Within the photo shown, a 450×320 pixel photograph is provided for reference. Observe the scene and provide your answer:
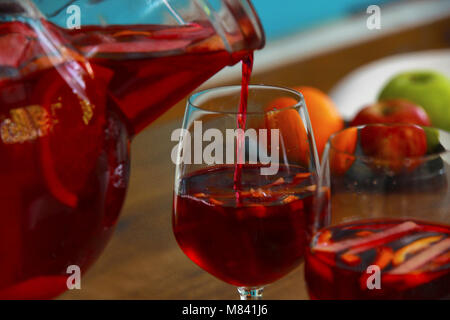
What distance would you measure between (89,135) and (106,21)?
0.09 metres

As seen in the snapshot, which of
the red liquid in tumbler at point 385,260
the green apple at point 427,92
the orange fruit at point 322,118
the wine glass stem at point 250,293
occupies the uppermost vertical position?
the green apple at point 427,92

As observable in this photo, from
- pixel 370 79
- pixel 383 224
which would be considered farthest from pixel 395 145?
pixel 370 79

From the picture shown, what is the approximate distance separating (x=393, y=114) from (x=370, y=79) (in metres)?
0.43

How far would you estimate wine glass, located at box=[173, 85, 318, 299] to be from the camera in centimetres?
54

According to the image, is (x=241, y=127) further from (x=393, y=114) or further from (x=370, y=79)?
(x=370, y=79)

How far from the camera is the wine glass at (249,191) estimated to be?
543 mm

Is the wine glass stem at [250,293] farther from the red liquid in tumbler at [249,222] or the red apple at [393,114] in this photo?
the red apple at [393,114]

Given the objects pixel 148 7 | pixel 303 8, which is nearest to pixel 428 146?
pixel 148 7

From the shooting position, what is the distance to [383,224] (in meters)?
0.47

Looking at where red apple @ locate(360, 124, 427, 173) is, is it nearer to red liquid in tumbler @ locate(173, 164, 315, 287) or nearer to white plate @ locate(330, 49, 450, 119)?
red liquid in tumbler @ locate(173, 164, 315, 287)

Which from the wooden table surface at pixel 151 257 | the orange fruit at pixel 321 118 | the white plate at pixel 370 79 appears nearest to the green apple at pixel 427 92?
the white plate at pixel 370 79

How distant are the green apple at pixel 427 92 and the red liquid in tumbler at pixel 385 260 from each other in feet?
2.08
